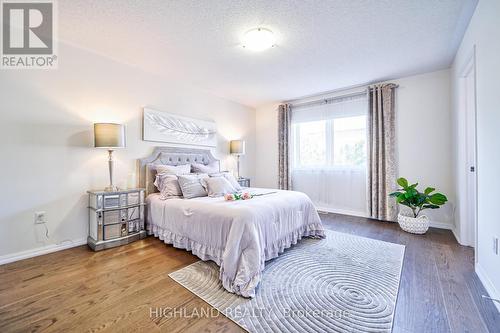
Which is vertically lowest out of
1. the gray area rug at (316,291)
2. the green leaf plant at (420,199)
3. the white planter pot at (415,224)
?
the gray area rug at (316,291)

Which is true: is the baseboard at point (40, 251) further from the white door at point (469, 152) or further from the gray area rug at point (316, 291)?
the white door at point (469, 152)

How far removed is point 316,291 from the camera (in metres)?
1.72

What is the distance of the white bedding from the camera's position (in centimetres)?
178

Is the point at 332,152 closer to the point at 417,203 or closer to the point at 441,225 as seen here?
the point at 417,203

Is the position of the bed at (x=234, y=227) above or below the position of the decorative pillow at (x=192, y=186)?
below

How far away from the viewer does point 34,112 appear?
2.38 m

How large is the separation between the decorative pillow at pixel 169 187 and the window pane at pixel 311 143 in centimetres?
295

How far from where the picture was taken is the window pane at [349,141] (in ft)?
13.3

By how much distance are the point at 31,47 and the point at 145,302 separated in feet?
10.1

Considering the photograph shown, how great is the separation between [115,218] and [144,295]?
135 cm

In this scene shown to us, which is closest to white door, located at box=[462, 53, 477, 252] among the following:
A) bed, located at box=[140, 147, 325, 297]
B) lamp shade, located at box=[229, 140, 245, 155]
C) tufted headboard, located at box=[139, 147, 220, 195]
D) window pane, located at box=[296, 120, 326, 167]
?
bed, located at box=[140, 147, 325, 297]

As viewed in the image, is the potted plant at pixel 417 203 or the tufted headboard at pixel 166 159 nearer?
the potted plant at pixel 417 203

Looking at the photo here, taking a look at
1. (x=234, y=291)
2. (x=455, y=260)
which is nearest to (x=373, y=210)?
(x=455, y=260)

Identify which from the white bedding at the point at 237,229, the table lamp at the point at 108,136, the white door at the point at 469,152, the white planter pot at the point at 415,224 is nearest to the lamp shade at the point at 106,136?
the table lamp at the point at 108,136
